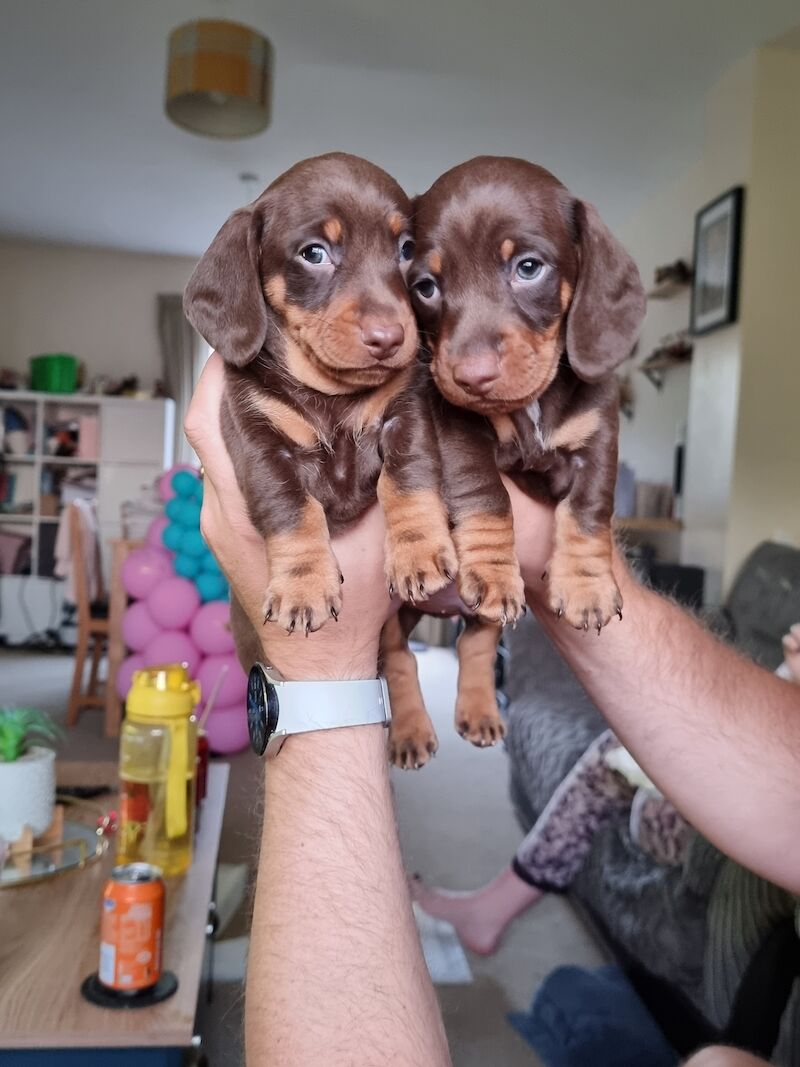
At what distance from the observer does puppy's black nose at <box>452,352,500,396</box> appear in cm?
93

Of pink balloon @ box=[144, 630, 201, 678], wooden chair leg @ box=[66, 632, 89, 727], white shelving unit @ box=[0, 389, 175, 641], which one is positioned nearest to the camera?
pink balloon @ box=[144, 630, 201, 678]

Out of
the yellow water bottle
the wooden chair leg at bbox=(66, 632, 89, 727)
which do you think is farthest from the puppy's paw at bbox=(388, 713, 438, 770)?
the wooden chair leg at bbox=(66, 632, 89, 727)

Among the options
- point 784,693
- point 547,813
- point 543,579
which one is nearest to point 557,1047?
point 547,813

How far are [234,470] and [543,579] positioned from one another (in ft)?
1.27

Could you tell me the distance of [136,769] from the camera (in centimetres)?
212

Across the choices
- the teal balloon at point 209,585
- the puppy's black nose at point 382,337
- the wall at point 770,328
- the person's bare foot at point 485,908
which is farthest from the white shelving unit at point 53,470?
the puppy's black nose at point 382,337

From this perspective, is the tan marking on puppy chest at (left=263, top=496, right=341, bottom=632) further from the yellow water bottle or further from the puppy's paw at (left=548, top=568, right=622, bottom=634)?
the yellow water bottle

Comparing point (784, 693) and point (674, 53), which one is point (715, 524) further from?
point (784, 693)

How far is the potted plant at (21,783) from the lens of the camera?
78.1 inches

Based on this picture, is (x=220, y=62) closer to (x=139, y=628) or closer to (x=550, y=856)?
(x=139, y=628)

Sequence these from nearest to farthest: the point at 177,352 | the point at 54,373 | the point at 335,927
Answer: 1. the point at 335,927
2. the point at 54,373
3. the point at 177,352

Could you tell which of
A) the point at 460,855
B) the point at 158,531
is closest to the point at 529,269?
the point at 460,855

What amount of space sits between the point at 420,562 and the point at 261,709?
254 mm

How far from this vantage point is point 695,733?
3.64 feet
